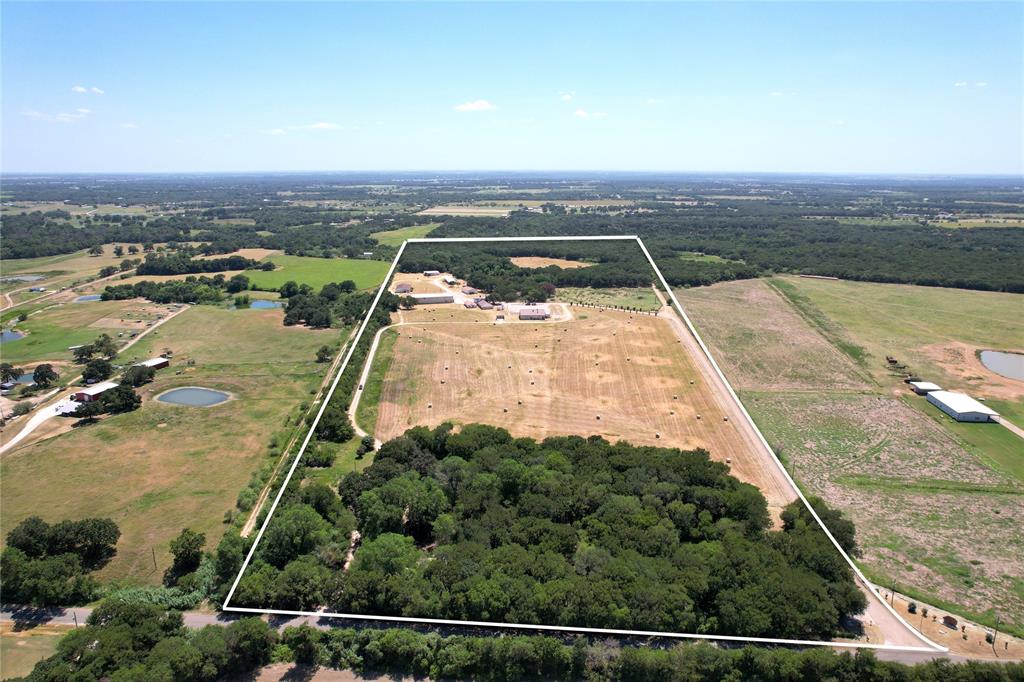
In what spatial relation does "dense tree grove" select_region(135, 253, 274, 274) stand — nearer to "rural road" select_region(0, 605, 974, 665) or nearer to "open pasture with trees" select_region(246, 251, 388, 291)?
"open pasture with trees" select_region(246, 251, 388, 291)

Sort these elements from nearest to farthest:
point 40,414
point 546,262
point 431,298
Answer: point 40,414
point 431,298
point 546,262

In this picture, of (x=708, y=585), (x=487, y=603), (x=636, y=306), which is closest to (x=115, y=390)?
(x=487, y=603)

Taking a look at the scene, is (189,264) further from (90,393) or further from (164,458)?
(164,458)

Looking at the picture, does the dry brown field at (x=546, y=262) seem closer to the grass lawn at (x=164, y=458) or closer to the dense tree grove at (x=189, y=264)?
the grass lawn at (x=164, y=458)

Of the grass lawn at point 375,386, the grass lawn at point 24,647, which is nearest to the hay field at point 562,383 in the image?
the grass lawn at point 375,386

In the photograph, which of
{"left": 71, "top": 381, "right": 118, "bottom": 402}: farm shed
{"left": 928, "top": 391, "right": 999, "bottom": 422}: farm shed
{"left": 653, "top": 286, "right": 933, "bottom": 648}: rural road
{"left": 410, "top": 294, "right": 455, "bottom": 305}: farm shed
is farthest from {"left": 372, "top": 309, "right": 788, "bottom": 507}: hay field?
{"left": 71, "top": 381, "right": 118, "bottom": 402}: farm shed

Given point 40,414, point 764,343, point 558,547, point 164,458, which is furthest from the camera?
point 764,343

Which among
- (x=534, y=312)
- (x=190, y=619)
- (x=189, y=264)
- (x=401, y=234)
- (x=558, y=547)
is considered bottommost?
(x=190, y=619)

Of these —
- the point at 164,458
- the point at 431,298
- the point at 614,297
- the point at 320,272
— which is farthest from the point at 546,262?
the point at 164,458
